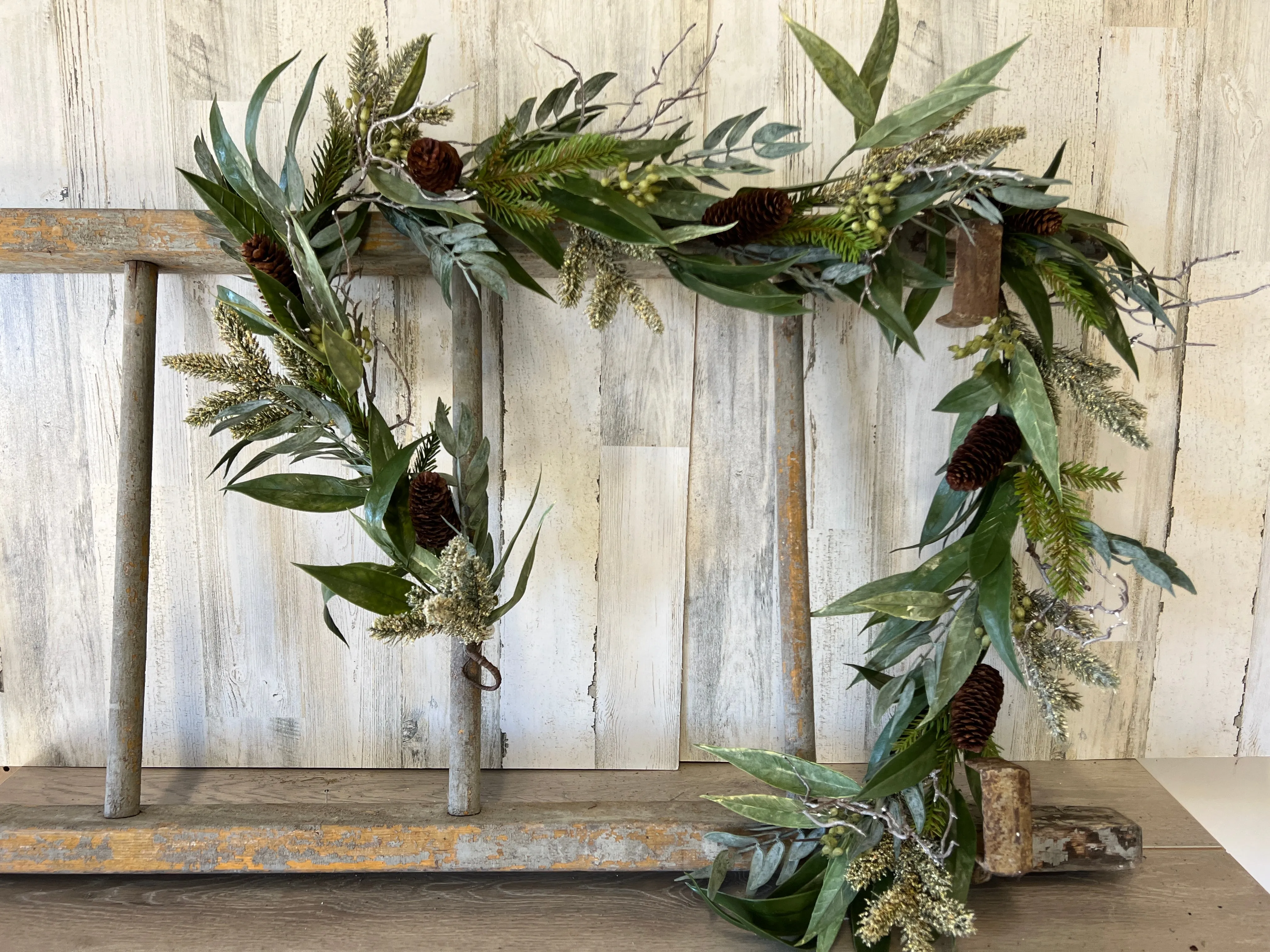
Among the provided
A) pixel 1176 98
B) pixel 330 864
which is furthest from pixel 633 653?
pixel 1176 98

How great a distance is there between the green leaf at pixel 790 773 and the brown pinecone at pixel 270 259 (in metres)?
0.50

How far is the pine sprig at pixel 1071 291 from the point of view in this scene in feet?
2.15

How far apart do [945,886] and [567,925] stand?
31 centimetres

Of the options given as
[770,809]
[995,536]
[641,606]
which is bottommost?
[770,809]

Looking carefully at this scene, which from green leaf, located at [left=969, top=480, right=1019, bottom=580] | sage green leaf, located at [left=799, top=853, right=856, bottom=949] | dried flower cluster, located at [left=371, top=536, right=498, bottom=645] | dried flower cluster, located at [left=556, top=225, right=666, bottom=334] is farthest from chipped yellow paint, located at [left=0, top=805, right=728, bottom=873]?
dried flower cluster, located at [left=556, top=225, right=666, bottom=334]

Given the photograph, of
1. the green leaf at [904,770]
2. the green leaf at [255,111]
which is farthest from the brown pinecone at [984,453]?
the green leaf at [255,111]

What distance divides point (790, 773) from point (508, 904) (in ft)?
0.90

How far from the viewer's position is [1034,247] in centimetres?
67

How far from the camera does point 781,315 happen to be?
0.64m

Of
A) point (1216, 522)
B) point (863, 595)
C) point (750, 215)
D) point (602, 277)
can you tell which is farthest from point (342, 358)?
point (1216, 522)

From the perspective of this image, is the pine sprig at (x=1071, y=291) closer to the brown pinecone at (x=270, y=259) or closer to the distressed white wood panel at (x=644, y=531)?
the distressed white wood panel at (x=644, y=531)

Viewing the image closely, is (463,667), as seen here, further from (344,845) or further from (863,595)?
(863,595)

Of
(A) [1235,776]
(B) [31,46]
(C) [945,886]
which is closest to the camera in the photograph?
(C) [945,886]

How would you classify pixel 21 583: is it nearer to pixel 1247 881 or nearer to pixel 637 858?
pixel 637 858
